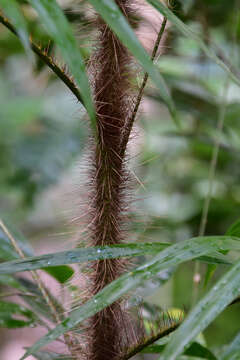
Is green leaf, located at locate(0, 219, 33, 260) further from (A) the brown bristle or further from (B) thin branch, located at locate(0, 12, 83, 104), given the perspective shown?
(B) thin branch, located at locate(0, 12, 83, 104)

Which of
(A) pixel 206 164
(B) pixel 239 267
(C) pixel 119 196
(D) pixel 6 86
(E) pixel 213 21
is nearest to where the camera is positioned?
(B) pixel 239 267

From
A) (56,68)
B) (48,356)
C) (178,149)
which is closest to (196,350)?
(48,356)

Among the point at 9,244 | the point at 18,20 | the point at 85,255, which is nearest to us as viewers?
the point at 18,20

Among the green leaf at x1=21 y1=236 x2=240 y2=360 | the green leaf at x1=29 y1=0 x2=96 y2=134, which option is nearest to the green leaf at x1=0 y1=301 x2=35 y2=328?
the green leaf at x1=21 y1=236 x2=240 y2=360

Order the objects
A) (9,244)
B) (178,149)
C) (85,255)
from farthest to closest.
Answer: (178,149) < (9,244) < (85,255)

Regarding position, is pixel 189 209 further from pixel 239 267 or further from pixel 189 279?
pixel 239 267

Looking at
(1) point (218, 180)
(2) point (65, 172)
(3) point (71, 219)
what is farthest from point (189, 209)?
(3) point (71, 219)

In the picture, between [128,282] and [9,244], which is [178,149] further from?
[128,282]
